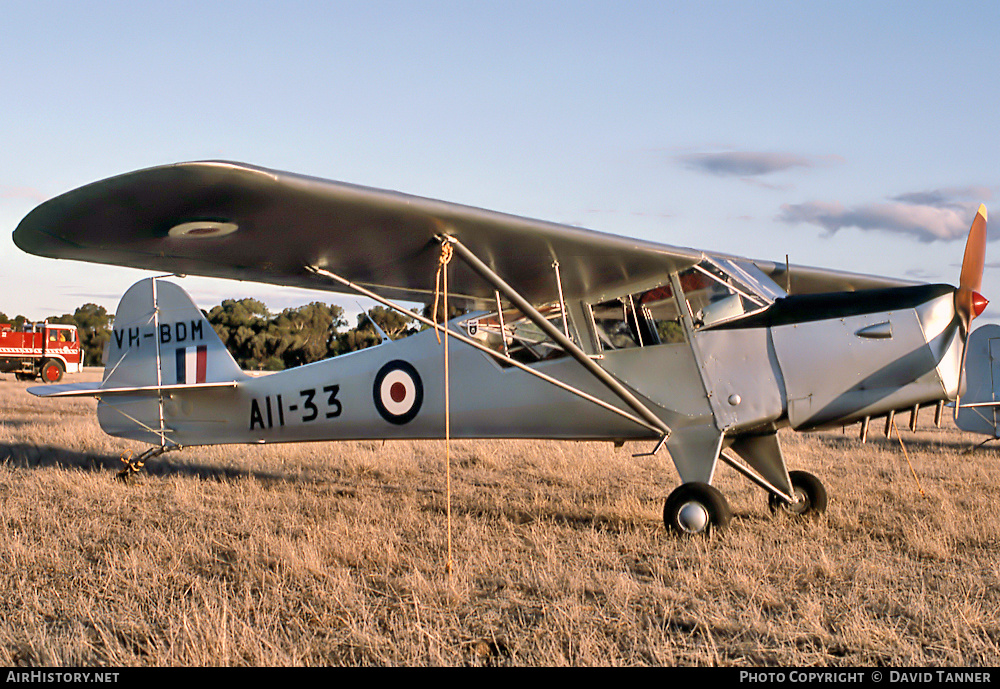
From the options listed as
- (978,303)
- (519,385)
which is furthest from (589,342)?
(978,303)

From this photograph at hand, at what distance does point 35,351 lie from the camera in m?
34.6

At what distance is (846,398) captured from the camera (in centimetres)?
547

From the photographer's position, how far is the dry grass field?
3240 mm

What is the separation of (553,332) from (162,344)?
5.54m

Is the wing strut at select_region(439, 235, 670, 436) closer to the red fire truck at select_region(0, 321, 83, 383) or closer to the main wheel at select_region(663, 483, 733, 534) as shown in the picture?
the main wheel at select_region(663, 483, 733, 534)

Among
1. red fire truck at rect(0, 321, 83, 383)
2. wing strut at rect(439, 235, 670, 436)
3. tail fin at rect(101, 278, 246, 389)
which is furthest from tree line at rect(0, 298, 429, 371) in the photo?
wing strut at rect(439, 235, 670, 436)

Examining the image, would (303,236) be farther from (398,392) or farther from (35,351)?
(35,351)

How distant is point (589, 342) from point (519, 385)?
2.44ft

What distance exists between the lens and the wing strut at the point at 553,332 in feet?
17.3

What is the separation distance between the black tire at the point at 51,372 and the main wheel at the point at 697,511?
1393 inches

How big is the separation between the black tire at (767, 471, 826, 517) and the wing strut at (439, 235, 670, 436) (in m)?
1.44

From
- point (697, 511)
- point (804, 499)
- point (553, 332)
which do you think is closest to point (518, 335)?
point (553, 332)

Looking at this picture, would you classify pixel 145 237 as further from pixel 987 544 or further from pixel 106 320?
pixel 106 320

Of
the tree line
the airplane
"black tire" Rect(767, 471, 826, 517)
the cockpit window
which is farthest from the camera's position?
the tree line
